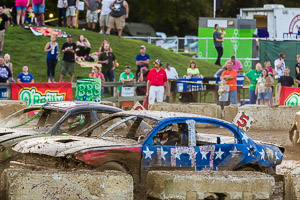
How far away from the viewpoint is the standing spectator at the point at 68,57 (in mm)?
23844

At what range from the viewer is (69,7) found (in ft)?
93.4

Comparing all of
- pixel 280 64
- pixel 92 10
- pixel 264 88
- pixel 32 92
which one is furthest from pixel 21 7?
pixel 280 64

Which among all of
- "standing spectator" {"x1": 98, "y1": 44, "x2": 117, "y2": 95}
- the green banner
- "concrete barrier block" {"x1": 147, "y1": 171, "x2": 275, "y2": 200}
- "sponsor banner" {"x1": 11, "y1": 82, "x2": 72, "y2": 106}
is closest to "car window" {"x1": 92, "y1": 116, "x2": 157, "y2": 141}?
"concrete barrier block" {"x1": 147, "y1": 171, "x2": 275, "y2": 200}

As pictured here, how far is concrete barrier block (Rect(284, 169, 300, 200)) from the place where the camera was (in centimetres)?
913

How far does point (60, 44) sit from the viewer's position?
28.3 m

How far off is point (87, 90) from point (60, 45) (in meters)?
8.11

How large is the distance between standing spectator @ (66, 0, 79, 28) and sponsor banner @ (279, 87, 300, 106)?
30.0ft

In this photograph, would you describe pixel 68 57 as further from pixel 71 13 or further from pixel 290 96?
pixel 290 96

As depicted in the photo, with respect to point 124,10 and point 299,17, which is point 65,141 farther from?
point 299,17

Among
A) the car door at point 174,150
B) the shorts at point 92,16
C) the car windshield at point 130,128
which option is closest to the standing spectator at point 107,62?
the shorts at point 92,16

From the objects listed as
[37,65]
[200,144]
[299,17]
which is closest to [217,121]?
[200,144]

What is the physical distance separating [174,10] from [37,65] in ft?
88.9

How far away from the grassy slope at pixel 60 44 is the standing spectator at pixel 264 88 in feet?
20.7

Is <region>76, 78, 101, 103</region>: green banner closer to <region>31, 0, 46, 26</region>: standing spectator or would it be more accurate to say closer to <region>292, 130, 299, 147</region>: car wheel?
<region>292, 130, 299, 147</region>: car wheel
